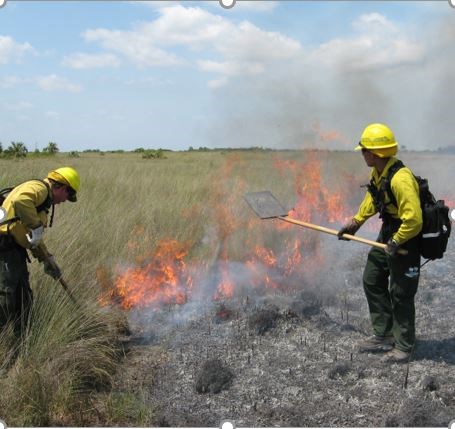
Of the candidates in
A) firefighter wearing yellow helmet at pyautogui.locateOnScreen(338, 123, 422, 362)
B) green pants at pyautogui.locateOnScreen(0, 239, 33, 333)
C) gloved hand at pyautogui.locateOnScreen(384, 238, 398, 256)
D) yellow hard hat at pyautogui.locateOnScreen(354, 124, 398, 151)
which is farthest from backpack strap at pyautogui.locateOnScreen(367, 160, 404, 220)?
green pants at pyautogui.locateOnScreen(0, 239, 33, 333)

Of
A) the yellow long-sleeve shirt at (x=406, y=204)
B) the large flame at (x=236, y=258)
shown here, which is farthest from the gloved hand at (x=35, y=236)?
the yellow long-sleeve shirt at (x=406, y=204)

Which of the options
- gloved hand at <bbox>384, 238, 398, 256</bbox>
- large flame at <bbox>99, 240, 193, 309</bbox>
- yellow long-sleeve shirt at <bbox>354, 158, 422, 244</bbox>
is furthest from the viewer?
large flame at <bbox>99, 240, 193, 309</bbox>

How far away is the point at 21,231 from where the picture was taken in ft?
13.7

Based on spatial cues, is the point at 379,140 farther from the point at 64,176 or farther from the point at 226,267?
the point at 226,267

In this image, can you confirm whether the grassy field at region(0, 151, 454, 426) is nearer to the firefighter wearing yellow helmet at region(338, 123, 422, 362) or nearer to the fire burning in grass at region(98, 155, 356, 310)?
the fire burning in grass at region(98, 155, 356, 310)

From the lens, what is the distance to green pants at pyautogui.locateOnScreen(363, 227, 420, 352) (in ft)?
13.5

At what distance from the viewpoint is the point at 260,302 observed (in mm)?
5699

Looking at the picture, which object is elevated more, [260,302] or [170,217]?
[170,217]

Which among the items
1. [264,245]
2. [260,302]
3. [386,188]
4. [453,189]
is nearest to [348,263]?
[264,245]

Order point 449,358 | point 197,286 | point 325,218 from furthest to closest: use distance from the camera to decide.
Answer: point 325,218
point 197,286
point 449,358

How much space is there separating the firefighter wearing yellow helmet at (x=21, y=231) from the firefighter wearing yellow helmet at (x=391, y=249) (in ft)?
9.13

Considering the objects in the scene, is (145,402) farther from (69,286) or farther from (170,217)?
(170,217)

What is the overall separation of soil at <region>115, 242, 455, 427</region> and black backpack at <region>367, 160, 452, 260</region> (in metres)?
1.08

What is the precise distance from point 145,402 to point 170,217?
4512 mm
